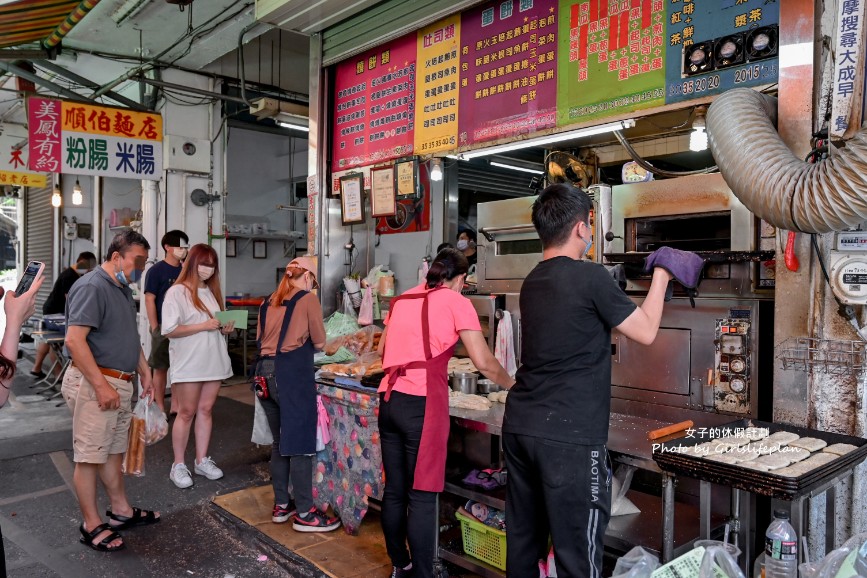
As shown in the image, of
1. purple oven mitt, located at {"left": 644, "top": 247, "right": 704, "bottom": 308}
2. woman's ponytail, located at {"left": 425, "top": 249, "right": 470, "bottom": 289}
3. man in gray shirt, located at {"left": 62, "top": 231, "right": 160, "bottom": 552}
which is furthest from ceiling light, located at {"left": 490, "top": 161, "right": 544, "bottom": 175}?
purple oven mitt, located at {"left": 644, "top": 247, "right": 704, "bottom": 308}

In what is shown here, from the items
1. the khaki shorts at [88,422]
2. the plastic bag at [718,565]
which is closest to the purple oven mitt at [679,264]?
the plastic bag at [718,565]

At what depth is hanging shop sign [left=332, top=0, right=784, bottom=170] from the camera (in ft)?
11.0

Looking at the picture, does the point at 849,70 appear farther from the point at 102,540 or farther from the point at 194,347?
the point at 102,540

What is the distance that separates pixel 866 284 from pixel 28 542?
5.32 m

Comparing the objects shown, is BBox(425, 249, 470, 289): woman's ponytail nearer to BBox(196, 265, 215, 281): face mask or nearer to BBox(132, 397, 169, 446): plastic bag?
BBox(132, 397, 169, 446): plastic bag

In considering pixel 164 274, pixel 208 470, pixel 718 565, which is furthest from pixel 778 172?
pixel 164 274

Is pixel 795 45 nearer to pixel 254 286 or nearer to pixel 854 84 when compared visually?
pixel 854 84

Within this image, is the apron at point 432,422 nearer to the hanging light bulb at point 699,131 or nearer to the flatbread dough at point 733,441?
the flatbread dough at point 733,441

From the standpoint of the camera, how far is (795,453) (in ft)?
8.39

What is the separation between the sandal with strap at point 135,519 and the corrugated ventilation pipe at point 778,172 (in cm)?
448

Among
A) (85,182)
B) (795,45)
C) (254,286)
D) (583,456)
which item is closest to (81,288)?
(583,456)

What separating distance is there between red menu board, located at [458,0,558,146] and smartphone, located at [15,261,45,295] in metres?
3.11

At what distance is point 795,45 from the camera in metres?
3.02

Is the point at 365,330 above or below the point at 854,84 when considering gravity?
below
